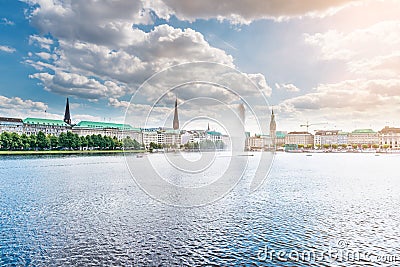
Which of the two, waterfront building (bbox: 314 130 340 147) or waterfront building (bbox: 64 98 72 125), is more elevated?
waterfront building (bbox: 64 98 72 125)

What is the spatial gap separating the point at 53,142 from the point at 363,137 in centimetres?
15365

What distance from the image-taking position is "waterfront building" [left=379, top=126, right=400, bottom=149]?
156000 millimetres

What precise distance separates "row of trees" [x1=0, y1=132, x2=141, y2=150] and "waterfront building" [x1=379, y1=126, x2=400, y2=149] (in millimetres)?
123281

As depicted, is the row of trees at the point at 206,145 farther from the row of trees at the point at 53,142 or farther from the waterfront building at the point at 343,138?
the waterfront building at the point at 343,138

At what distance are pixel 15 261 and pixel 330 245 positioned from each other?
1075cm

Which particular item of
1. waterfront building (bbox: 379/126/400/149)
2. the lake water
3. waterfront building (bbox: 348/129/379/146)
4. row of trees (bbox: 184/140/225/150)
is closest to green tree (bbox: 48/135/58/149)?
row of trees (bbox: 184/140/225/150)

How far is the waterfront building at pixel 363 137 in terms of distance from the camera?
168m

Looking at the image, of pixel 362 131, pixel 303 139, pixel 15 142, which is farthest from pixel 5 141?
pixel 362 131

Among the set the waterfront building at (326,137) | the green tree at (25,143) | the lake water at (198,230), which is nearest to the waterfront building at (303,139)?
the waterfront building at (326,137)

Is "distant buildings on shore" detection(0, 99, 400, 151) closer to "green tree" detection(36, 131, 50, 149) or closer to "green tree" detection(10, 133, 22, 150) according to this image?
"green tree" detection(36, 131, 50, 149)

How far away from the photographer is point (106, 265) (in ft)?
32.4

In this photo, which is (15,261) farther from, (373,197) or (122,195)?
(373,197)

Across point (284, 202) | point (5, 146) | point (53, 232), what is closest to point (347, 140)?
point (5, 146)

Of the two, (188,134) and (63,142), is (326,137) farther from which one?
(63,142)
